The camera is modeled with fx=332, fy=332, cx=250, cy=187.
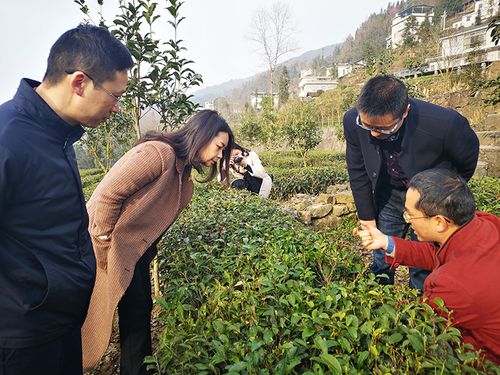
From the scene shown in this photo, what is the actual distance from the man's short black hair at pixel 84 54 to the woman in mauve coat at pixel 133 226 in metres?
0.61

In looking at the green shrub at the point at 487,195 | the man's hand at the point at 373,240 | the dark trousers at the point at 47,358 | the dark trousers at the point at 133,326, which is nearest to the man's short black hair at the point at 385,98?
the man's hand at the point at 373,240

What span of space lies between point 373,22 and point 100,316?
89.4 metres

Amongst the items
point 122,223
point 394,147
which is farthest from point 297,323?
point 394,147

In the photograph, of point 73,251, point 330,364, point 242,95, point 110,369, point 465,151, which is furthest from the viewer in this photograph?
point 242,95

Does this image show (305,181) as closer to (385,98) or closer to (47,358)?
(385,98)

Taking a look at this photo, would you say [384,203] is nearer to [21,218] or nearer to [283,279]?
[283,279]

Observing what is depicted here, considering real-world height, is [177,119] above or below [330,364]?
above

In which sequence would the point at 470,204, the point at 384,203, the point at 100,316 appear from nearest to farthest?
the point at 470,204 → the point at 100,316 → the point at 384,203

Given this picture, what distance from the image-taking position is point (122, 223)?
1848 millimetres

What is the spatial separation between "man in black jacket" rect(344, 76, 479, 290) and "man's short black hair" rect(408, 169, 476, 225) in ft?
1.69

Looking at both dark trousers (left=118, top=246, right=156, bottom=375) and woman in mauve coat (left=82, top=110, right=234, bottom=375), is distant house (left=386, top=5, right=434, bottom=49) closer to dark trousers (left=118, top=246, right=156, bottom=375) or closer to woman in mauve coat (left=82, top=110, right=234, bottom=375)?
woman in mauve coat (left=82, top=110, right=234, bottom=375)

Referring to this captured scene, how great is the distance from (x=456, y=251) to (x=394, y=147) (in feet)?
3.17

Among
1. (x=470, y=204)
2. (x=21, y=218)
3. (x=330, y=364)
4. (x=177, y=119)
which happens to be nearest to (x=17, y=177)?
(x=21, y=218)

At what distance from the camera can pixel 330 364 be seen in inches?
42.4
